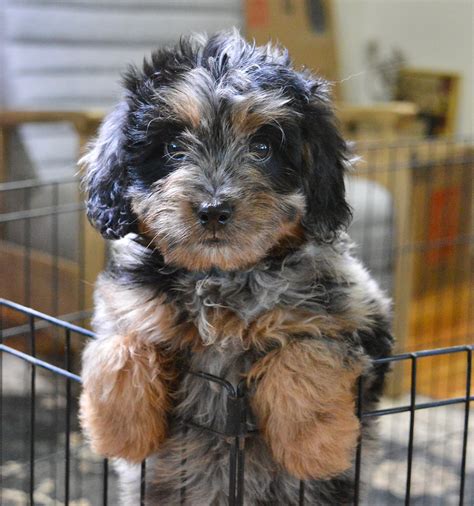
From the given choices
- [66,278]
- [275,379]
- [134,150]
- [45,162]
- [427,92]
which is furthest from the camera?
[427,92]

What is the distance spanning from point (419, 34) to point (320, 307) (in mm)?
4016

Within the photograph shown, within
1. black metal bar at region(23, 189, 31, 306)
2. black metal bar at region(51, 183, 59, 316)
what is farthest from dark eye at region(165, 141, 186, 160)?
black metal bar at region(51, 183, 59, 316)

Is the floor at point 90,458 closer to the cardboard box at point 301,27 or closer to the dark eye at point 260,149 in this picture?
the dark eye at point 260,149

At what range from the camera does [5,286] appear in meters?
3.10

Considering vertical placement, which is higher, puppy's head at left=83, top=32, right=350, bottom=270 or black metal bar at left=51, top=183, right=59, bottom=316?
puppy's head at left=83, top=32, right=350, bottom=270

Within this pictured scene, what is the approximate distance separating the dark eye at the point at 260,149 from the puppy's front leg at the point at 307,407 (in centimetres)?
30

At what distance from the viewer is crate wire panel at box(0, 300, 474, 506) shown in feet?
4.29

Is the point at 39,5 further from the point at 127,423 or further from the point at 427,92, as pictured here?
the point at 127,423

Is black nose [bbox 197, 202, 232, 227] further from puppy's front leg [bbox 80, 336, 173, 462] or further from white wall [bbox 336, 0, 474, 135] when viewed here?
white wall [bbox 336, 0, 474, 135]

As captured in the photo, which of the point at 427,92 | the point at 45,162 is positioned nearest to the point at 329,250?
the point at 45,162

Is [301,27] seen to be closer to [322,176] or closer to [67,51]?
[67,51]

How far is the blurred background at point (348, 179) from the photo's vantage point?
265 centimetres

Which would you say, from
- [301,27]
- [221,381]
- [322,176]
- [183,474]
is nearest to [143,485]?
[183,474]

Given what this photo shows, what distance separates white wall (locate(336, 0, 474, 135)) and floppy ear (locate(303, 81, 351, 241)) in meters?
3.64
